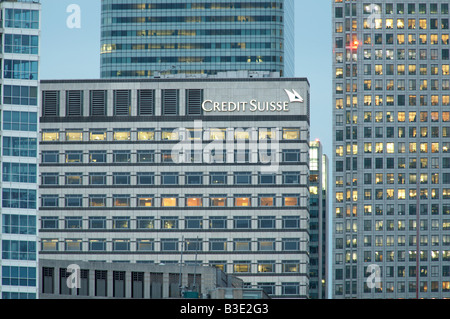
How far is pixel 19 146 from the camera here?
354 feet

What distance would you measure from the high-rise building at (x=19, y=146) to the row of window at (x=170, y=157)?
8040 centimetres

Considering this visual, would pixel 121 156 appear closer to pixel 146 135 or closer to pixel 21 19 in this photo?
pixel 146 135

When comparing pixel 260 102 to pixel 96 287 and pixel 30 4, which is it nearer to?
pixel 96 287

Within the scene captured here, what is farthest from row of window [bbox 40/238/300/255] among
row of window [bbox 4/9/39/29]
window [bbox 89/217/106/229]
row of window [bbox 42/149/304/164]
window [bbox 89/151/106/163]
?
row of window [bbox 4/9/39/29]

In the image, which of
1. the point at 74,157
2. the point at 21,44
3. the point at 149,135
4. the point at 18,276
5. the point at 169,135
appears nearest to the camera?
the point at 18,276

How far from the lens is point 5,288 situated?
102 m

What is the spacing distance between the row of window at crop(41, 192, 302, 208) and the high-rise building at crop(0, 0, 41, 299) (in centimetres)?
8153

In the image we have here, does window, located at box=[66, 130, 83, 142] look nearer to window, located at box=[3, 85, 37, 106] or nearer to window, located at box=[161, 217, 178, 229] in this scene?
window, located at box=[161, 217, 178, 229]

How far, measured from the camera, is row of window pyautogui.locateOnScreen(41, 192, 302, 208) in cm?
18788

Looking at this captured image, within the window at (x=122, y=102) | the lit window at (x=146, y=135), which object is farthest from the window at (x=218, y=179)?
the window at (x=122, y=102)

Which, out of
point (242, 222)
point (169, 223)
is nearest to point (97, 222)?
point (169, 223)

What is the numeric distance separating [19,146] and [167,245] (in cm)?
8244

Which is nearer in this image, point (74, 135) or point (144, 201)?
point (144, 201)
